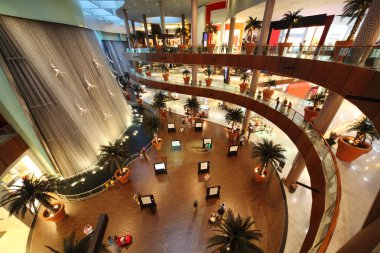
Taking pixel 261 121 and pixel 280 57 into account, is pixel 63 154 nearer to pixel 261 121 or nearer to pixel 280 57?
pixel 280 57

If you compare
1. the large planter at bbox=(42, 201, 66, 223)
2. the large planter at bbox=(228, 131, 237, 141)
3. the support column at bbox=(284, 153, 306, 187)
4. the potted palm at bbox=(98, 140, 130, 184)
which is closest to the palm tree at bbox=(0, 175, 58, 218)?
the large planter at bbox=(42, 201, 66, 223)

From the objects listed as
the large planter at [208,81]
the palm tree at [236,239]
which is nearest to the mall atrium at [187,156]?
the palm tree at [236,239]

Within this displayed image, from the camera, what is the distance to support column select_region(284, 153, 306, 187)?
10427 mm

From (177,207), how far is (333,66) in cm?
1146

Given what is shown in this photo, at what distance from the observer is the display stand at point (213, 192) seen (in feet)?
34.4

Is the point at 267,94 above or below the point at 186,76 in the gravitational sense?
above

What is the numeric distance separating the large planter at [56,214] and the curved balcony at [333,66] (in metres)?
15.4

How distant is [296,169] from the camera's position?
35.6 ft

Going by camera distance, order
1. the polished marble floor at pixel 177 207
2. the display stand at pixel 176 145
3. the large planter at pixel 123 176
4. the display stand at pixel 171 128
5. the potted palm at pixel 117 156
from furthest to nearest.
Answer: the display stand at pixel 171 128 < the display stand at pixel 176 145 < the large planter at pixel 123 176 < the potted palm at pixel 117 156 < the polished marble floor at pixel 177 207

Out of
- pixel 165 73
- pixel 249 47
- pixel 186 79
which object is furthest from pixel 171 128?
pixel 249 47

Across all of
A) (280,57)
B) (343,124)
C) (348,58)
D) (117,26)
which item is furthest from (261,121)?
(117,26)

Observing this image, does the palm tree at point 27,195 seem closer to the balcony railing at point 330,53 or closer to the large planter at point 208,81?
the balcony railing at point 330,53

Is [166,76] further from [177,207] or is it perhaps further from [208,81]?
[177,207]

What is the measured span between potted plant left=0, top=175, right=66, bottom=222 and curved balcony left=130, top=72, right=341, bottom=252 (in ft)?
38.4
